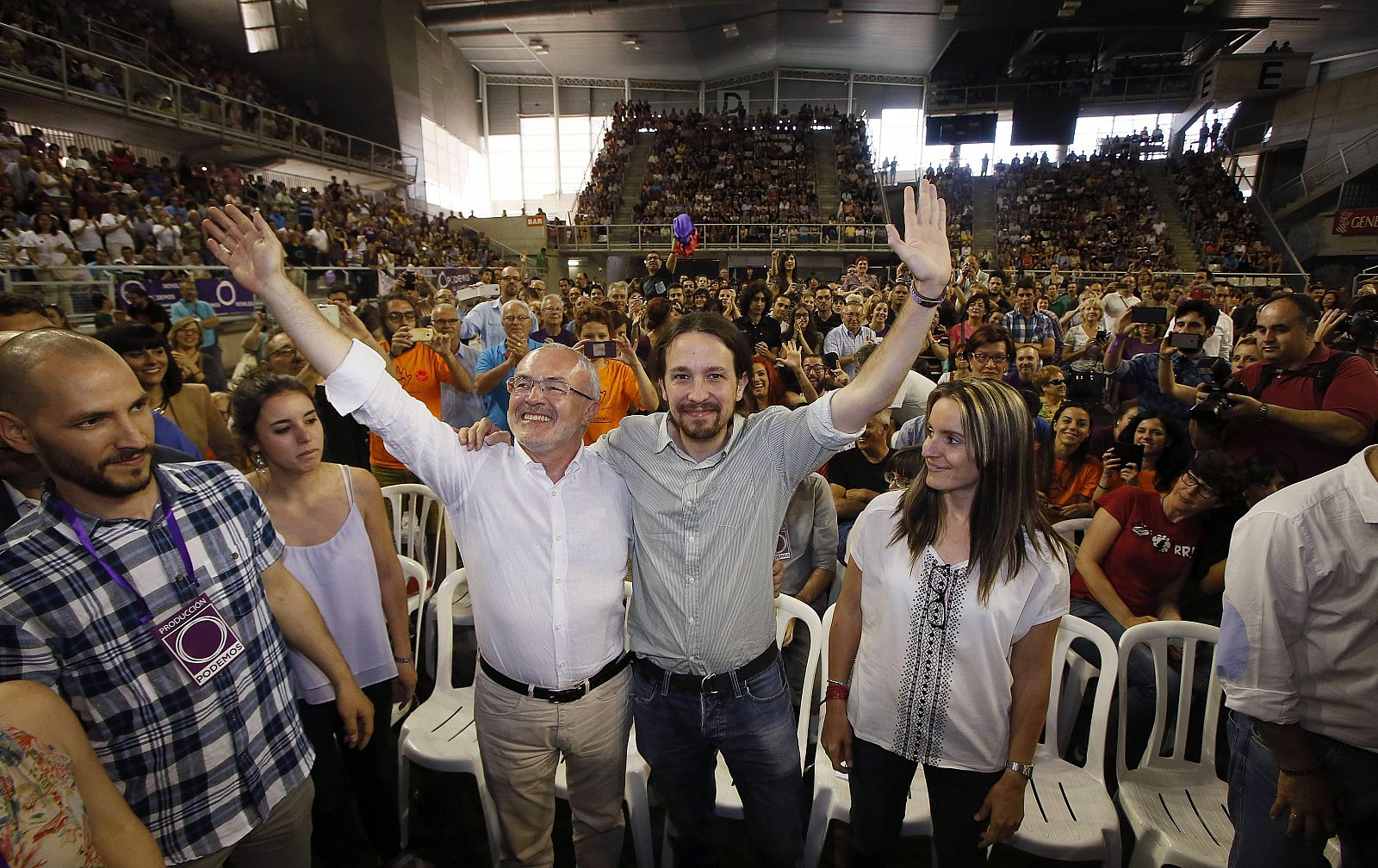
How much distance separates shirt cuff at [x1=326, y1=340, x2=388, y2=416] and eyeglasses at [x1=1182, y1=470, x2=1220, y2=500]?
286 cm

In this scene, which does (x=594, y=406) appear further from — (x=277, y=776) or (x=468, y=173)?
(x=468, y=173)

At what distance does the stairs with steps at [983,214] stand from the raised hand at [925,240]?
20.8m

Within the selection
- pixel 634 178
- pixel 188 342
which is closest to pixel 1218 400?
pixel 188 342

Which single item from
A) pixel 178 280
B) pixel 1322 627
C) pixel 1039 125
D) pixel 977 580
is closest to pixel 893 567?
pixel 977 580

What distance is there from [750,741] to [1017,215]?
22932 mm

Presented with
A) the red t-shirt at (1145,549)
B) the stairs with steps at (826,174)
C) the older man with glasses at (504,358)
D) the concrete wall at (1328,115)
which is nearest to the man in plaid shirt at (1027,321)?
the red t-shirt at (1145,549)

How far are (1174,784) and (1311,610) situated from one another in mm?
974

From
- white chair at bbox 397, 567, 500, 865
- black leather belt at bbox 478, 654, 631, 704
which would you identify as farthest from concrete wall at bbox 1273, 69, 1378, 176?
white chair at bbox 397, 567, 500, 865


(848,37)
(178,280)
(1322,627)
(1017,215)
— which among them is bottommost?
(1322,627)

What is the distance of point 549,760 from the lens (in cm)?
167

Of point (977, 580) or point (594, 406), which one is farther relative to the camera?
point (594, 406)

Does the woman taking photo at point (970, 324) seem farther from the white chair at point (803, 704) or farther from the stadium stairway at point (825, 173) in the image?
the stadium stairway at point (825, 173)

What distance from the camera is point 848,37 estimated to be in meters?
19.4

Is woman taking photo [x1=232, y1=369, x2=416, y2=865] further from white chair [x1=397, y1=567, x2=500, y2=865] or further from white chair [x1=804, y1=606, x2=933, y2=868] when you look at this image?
white chair [x1=804, y1=606, x2=933, y2=868]
